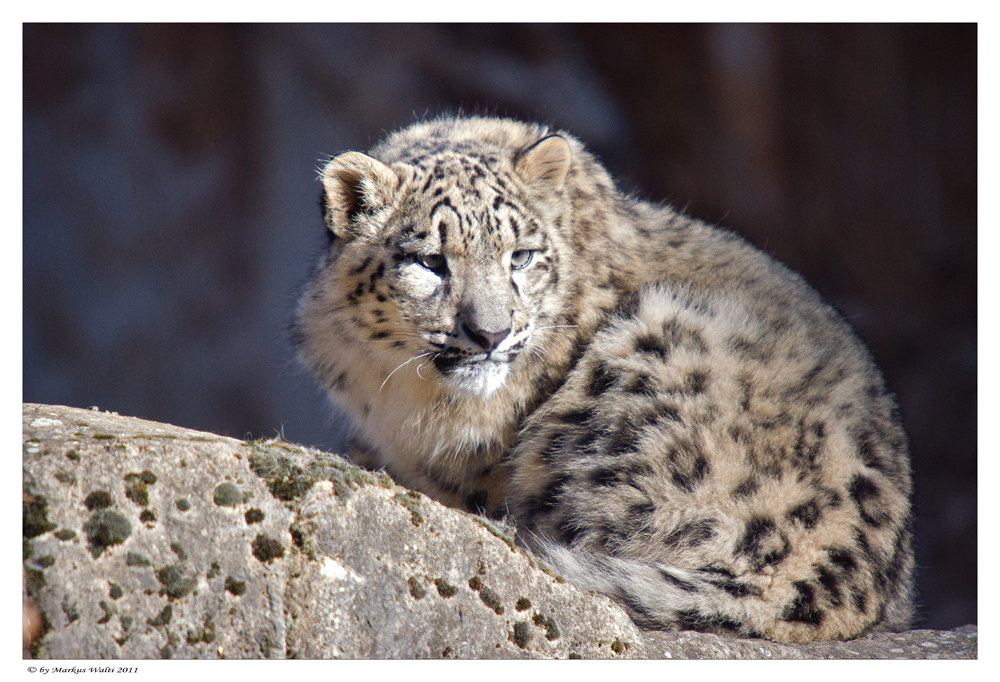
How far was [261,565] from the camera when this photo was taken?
117 inches

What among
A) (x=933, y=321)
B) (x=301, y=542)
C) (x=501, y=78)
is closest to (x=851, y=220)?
(x=933, y=321)

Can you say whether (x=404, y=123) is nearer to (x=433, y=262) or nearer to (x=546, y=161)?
(x=546, y=161)

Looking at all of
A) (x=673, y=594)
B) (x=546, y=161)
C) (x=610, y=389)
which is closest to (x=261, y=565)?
(x=673, y=594)

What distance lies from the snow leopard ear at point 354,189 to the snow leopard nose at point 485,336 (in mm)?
960

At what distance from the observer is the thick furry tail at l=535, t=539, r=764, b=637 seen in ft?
12.3

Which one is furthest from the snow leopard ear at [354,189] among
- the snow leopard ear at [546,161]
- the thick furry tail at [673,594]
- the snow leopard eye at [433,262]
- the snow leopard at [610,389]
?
the thick furry tail at [673,594]

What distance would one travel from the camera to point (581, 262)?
497cm

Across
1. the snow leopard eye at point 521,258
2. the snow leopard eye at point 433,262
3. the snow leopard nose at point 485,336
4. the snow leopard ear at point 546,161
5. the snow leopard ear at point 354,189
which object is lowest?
the snow leopard nose at point 485,336

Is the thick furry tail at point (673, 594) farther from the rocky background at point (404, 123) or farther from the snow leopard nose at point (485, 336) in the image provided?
the rocky background at point (404, 123)

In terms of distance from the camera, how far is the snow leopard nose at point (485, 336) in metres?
4.26

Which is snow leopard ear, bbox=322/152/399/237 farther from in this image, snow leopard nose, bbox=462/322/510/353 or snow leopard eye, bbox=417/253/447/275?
snow leopard nose, bbox=462/322/510/353

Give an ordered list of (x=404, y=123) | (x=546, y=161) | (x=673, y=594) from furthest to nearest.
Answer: (x=404, y=123)
(x=546, y=161)
(x=673, y=594)

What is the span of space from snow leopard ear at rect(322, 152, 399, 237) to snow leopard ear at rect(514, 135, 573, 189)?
801mm

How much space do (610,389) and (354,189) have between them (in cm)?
190
